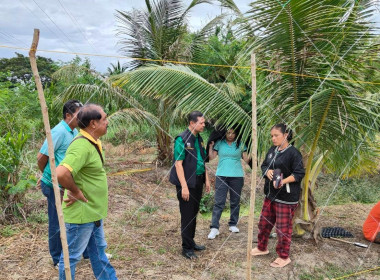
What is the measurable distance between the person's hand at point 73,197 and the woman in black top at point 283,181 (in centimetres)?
188

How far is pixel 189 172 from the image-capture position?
3607 mm

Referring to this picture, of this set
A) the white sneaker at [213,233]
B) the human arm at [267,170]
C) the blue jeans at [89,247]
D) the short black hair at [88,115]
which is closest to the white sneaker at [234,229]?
the white sneaker at [213,233]

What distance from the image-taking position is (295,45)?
363 centimetres

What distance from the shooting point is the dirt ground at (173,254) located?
3.40 metres

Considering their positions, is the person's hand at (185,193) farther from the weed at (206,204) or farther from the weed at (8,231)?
the weed at (206,204)

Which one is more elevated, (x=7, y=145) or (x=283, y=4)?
(x=283, y=4)

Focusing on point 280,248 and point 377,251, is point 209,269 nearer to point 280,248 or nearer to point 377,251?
point 280,248

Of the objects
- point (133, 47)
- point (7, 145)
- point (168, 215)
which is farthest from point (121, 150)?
point (7, 145)

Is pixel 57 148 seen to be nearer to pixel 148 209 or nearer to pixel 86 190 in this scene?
pixel 86 190

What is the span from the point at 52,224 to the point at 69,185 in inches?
41.4

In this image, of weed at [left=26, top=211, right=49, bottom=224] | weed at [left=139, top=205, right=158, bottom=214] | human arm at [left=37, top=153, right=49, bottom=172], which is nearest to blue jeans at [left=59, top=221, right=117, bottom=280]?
human arm at [left=37, top=153, right=49, bottom=172]

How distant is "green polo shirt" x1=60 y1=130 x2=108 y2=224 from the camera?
2.33m

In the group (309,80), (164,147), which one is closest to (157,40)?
(164,147)

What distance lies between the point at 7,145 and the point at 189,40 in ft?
16.4
